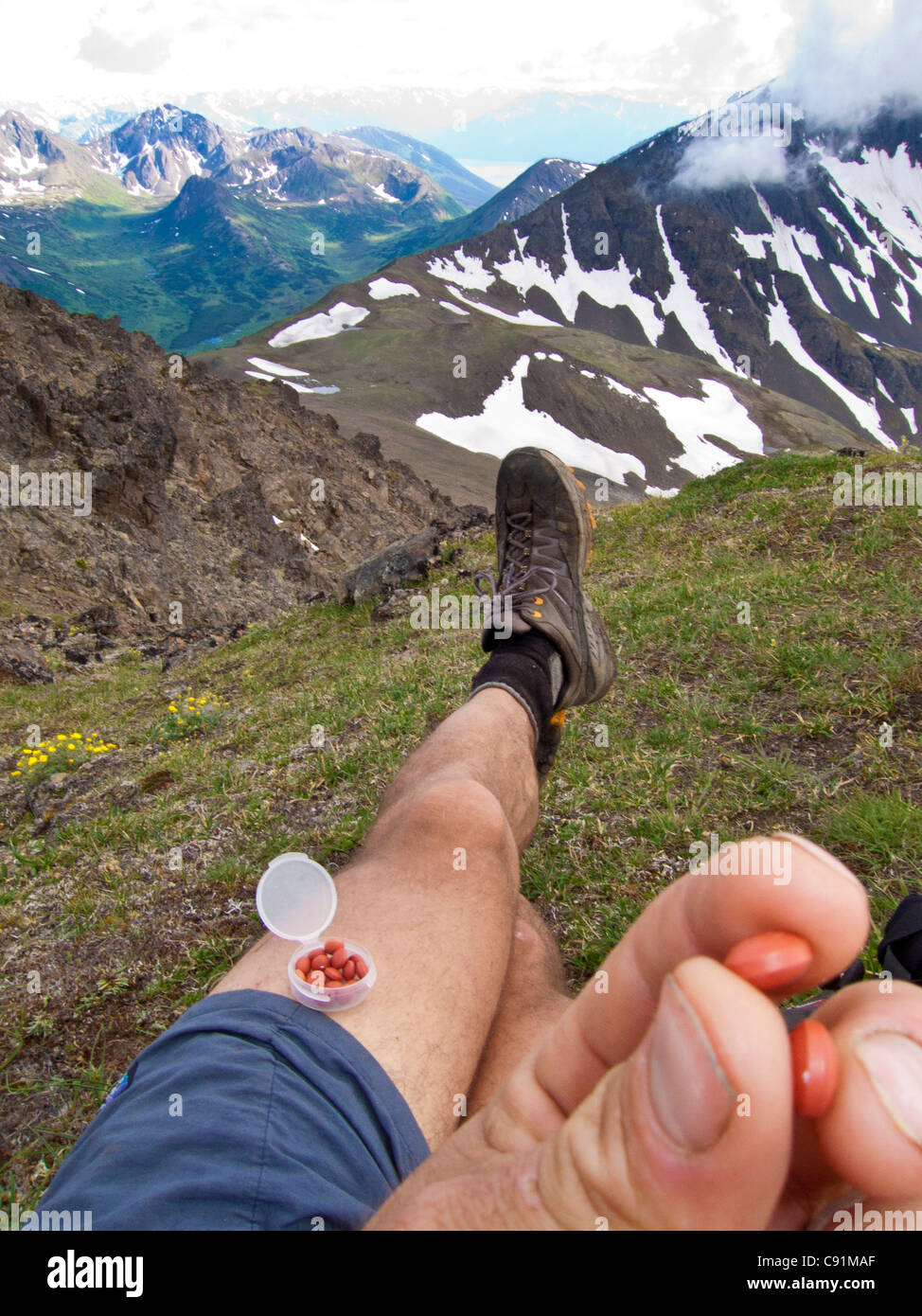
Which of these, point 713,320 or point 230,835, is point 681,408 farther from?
point 230,835

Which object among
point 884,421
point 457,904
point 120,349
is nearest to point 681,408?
point 884,421

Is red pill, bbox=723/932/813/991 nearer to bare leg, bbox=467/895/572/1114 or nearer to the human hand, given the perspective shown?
the human hand

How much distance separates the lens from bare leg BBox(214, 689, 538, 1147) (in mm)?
2111

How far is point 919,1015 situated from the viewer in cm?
95

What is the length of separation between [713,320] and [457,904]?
15966 cm

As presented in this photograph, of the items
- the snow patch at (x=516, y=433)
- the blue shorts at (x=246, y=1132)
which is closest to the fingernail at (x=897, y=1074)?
the blue shorts at (x=246, y=1132)

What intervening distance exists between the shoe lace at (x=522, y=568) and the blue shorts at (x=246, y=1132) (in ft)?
10.6

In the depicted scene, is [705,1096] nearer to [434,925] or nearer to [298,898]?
[434,925]

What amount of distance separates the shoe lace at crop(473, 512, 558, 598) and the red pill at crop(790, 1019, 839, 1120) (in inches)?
153

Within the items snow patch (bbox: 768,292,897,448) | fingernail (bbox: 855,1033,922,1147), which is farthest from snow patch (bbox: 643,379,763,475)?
fingernail (bbox: 855,1033,922,1147)

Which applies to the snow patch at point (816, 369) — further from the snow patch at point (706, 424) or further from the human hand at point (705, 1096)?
the human hand at point (705, 1096)

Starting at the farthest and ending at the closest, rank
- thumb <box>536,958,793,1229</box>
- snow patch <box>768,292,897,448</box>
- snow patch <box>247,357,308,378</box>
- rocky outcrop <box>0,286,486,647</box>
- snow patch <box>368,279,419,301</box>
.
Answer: snow patch <box>768,292,897,448</box>
snow patch <box>368,279,419,301</box>
snow patch <box>247,357,308,378</box>
rocky outcrop <box>0,286,486,647</box>
thumb <box>536,958,793,1229</box>

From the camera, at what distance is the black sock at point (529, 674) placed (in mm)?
3955

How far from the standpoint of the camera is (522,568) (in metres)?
5.18
